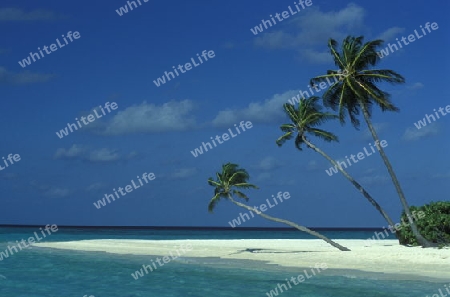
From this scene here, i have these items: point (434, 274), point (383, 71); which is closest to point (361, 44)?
point (383, 71)

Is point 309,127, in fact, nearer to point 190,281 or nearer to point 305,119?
point 305,119

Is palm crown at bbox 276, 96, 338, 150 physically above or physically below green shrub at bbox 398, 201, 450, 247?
above

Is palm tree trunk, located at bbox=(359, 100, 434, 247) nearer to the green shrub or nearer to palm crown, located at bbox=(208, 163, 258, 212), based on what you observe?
the green shrub

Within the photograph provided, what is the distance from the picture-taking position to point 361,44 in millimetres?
39906

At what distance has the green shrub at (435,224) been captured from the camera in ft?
133

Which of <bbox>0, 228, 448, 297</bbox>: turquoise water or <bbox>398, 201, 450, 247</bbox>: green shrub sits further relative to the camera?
<bbox>398, 201, 450, 247</bbox>: green shrub

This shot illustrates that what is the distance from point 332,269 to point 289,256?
8984 millimetres

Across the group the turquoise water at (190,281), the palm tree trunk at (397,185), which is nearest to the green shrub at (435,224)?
the palm tree trunk at (397,185)

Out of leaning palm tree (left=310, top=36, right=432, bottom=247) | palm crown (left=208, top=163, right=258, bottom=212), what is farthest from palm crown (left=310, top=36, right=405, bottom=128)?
palm crown (left=208, top=163, right=258, bottom=212)

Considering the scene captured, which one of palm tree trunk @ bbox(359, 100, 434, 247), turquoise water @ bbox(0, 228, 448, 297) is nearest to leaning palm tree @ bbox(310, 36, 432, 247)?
palm tree trunk @ bbox(359, 100, 434, 247)

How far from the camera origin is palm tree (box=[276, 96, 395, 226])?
42438 mm

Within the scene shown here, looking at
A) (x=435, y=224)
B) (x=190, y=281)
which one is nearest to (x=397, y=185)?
(x=435, y=224)

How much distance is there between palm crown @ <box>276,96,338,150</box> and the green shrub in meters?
8.69

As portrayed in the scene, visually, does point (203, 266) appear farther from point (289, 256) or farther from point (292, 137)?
point (292, 137)
